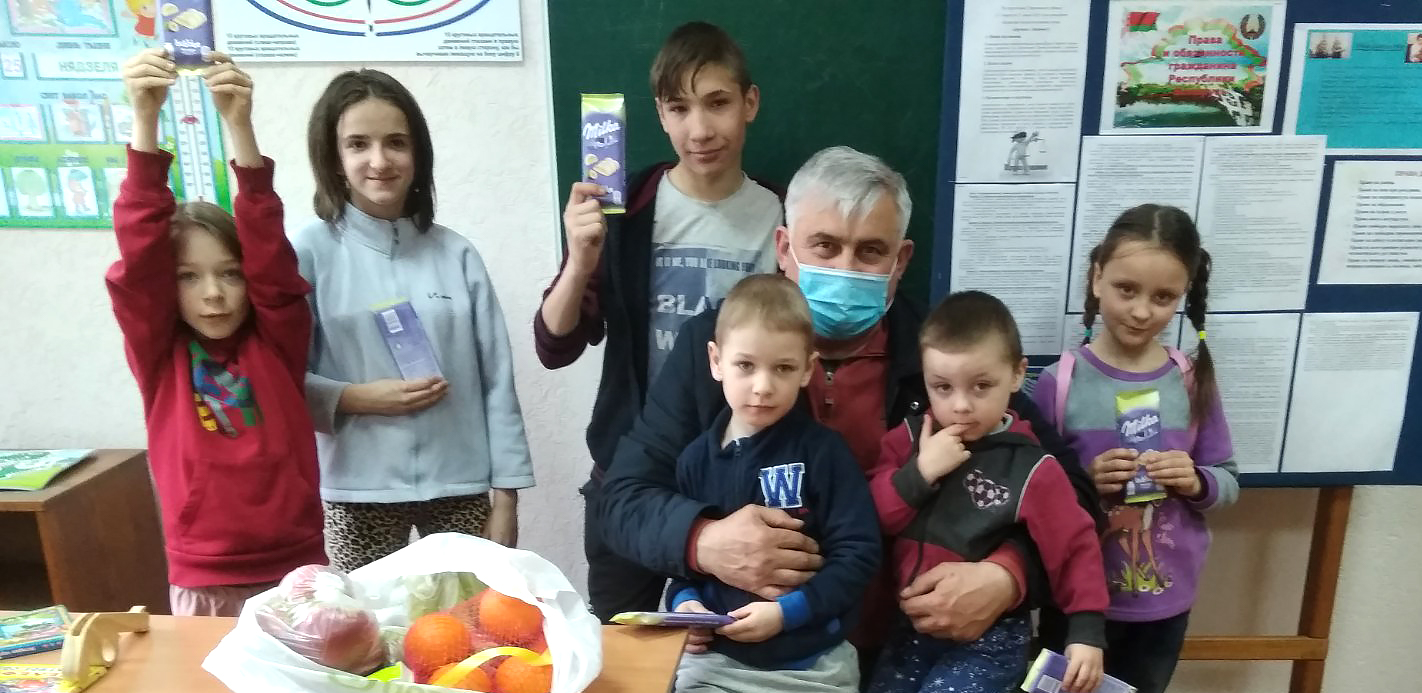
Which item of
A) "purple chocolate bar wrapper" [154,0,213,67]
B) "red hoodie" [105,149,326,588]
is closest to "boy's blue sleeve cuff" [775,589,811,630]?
"red hoodie" [105,149,326,588]

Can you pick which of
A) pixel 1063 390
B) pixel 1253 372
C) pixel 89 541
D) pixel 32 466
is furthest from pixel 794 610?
pixel 32 466

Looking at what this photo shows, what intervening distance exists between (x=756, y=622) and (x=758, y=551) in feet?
0.34

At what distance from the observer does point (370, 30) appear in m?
2.00

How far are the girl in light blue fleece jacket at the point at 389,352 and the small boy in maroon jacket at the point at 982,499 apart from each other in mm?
828

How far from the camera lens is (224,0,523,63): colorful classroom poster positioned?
198 cm

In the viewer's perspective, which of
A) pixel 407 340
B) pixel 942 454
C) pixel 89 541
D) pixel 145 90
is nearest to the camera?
pixel 942 454

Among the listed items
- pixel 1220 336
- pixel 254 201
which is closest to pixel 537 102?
pixel 254 201

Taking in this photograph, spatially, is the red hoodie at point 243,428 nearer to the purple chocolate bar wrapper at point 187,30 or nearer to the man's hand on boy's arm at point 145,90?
the man's hand on boy's arm at point 145,90

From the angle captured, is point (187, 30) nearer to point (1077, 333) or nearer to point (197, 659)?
point (197, 659)

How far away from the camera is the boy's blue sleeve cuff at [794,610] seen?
4.17 ft

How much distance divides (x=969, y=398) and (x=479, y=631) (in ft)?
2.73

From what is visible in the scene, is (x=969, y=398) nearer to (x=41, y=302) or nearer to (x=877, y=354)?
(x=877, y=354)

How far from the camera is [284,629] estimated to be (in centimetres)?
103

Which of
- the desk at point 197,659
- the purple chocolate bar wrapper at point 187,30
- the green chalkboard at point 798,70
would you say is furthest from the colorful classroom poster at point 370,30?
the desk at point 197,659
